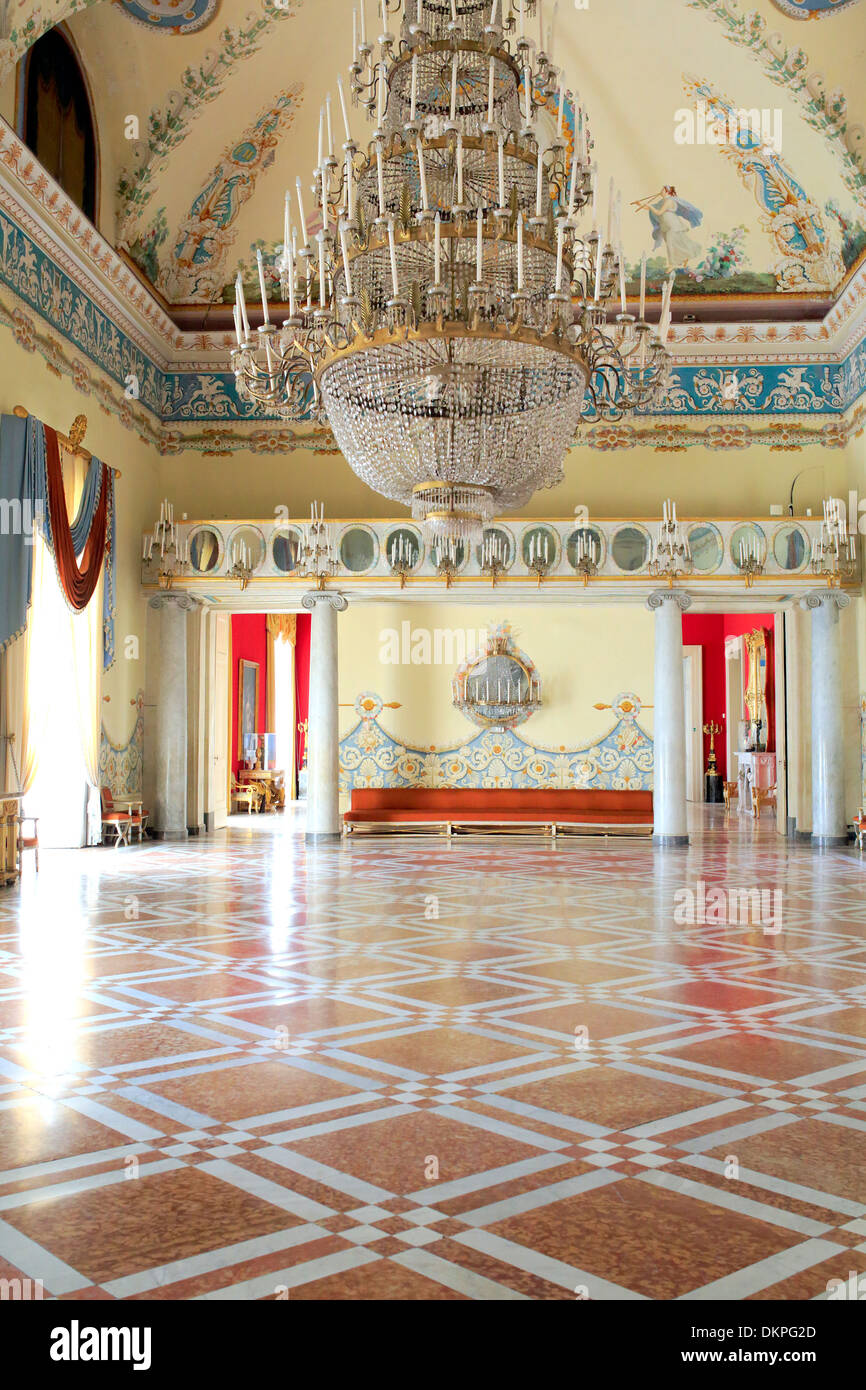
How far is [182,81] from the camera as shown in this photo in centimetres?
1466

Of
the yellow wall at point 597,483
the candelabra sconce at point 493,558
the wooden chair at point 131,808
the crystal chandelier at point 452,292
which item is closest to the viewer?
the crystal chandelier at point 452,292

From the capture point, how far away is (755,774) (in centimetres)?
2406

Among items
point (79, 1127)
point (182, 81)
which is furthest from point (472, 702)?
point (79, 1127)

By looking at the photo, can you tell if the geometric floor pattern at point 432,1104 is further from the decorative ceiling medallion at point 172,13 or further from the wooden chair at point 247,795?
the wooden chair at point 247,795

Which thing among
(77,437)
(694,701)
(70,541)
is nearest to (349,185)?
(70,541)

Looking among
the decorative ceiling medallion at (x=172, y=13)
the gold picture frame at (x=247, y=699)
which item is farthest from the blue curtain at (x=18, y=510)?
the gold picture frame at (x=247, y=699)

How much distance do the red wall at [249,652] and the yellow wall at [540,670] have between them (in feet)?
17.7

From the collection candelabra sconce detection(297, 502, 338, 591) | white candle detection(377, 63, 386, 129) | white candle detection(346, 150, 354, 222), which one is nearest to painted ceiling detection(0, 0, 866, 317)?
candelabra sconce detection(297, 502, 338, 591)

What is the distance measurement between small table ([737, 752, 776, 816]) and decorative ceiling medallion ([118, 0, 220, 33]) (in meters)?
16.4

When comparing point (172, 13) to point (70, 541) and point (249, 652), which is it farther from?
point (249, 652)

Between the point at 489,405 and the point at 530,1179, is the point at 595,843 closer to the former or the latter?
the point at 489,405

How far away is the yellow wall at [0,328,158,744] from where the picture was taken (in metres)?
13.4

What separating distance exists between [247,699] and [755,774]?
10731mm

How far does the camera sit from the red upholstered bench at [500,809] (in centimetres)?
1691
